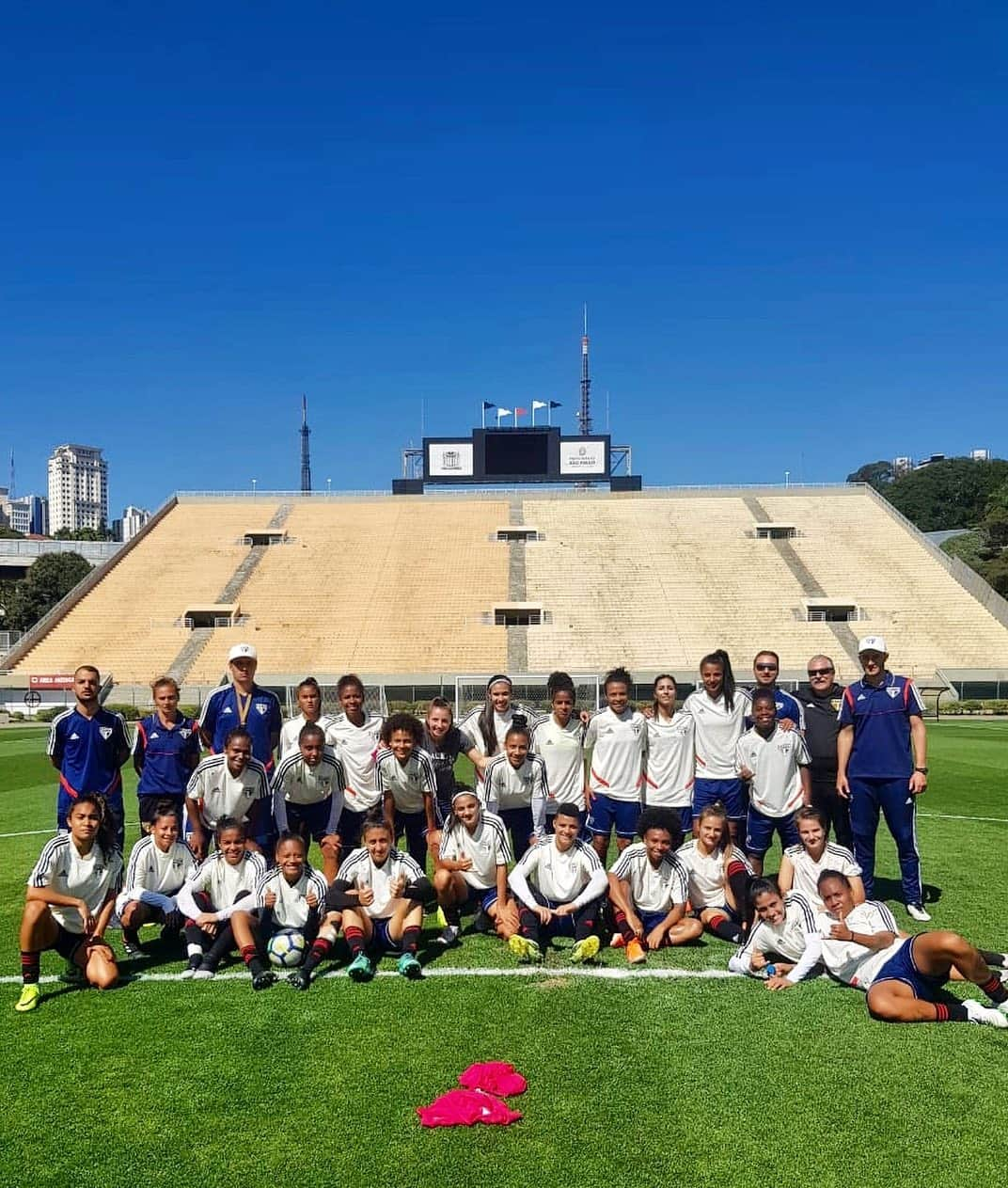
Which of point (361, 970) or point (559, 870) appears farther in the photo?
point (559, 870)

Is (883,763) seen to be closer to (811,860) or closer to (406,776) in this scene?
(811,860)

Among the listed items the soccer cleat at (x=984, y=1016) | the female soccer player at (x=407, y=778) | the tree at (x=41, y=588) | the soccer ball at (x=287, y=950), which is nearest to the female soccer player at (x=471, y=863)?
the female soccer player at (x=407, y=778)

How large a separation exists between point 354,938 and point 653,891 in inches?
76.8

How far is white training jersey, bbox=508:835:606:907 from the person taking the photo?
19.6 ft

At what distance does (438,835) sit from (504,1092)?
2728mm

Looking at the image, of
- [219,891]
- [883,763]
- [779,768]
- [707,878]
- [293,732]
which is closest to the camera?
[219,891]

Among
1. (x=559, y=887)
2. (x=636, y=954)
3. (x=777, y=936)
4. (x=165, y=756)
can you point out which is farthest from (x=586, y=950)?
(x=165, y=756)

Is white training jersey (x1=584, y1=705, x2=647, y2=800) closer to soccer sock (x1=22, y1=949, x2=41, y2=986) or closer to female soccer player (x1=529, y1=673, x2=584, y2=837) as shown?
female soccer player (x1=529, y1=673, x2=584, y2=837)

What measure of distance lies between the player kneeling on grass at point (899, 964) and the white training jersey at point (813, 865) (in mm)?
292

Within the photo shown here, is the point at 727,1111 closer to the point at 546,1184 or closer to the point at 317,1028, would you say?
the point at 546,1184

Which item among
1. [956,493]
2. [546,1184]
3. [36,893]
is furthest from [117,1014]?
[956,493]

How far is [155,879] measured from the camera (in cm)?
604

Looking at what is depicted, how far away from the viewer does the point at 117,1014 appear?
496 centimetres

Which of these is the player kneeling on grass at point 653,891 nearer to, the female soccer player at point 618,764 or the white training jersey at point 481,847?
the female soccer player at point 618,764
